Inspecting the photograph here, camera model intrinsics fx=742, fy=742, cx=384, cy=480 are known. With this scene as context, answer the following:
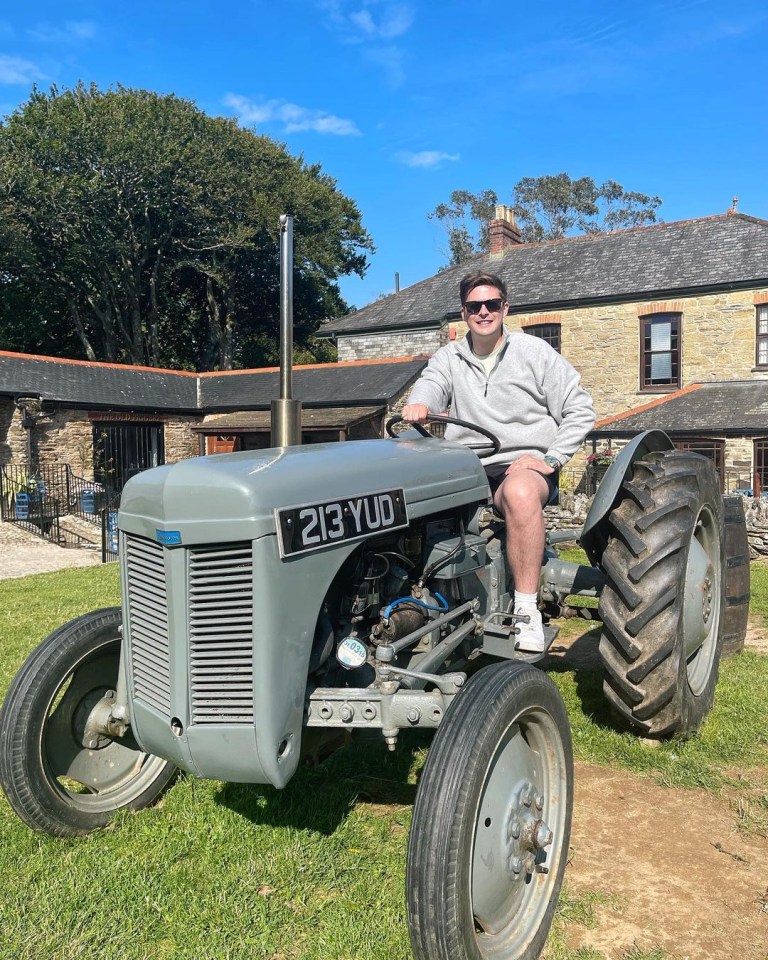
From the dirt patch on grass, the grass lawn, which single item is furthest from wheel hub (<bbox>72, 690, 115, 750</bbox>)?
the dirt patch on grass

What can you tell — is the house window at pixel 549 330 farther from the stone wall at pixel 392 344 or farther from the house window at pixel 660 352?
the stone wall at pixel 392 344

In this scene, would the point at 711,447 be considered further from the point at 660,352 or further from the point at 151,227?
the point at 151,227

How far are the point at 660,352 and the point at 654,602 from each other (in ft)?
57.3

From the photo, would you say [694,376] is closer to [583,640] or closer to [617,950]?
[583,640]

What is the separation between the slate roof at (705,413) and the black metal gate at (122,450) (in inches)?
444

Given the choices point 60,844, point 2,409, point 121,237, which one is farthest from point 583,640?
point 121,237

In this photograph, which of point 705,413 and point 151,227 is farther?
point 151,227

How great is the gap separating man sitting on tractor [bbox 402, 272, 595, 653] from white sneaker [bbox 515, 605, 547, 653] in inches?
2.4

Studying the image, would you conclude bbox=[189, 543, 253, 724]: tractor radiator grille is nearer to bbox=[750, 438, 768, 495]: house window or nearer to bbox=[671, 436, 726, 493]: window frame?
bbox=[671, 436, 726, 493]: window frame

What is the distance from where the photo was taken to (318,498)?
212 cm

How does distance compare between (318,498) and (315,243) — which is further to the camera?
(315,243)

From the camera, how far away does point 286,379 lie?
10.4 feet

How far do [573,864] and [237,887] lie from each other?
112 cm

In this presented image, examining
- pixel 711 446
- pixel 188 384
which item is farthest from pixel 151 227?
pixel 711 446
